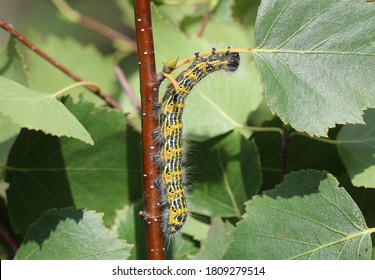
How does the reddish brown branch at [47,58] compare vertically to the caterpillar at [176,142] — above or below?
above

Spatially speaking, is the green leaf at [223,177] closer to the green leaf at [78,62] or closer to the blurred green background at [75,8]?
the green leaf at [78,62]

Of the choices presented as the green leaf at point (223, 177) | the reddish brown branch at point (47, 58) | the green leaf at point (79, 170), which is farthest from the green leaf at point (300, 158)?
the reddish brown branch at point (47, 58)

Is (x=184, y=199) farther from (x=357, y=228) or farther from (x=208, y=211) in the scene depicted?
(x=357, y=228)

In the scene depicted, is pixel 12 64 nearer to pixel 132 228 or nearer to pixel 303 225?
pixel 132 228

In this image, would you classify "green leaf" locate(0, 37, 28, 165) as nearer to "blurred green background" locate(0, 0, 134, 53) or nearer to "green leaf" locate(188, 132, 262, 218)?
"green leaf" locate(188, 132, 262, 218)

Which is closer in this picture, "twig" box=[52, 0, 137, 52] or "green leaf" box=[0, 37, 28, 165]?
"green leaf" box=[0, 37, 28, 165]

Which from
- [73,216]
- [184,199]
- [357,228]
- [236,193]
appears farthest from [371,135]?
[73,216]

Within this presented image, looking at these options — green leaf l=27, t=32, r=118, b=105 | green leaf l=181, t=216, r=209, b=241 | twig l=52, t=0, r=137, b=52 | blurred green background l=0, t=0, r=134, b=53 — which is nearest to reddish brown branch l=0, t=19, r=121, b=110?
green leaf l=181, t=216, r=209, b=241

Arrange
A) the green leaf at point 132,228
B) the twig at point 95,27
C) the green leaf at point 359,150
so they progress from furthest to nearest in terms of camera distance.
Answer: the twig at point 95,27 < the green leaf at point 132,228 < the green leaf at point 359,150
